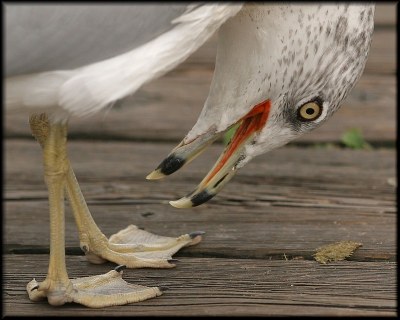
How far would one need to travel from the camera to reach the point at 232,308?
2.47m

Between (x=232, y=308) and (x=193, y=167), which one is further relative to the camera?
(x=193, y=167)

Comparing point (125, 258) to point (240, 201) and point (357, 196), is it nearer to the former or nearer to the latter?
point (240, 201)

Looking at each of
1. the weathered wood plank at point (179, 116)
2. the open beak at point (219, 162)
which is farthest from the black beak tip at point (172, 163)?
the weathered wood plank at point (179, 116)

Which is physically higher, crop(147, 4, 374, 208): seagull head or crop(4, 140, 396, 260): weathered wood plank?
crop(147, 4, 374, 208): seagull head

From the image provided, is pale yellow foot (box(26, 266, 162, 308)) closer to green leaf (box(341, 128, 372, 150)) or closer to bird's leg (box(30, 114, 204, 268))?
bird's leg (box(30, 114, 204, 268))

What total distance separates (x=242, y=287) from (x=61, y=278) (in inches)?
19.9

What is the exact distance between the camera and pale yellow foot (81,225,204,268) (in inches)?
111

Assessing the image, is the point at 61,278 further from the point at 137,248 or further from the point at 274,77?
the point at 274,77

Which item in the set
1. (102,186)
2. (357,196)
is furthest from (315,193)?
(102,186)

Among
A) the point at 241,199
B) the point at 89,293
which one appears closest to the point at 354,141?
the point at 241,199

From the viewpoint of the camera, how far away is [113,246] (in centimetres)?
290

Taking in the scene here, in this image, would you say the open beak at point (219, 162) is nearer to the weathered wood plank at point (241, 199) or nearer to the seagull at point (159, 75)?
the seagull at point (159, 75)

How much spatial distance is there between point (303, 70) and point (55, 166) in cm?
75

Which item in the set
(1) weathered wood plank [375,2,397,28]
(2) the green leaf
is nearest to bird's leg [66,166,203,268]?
(2) the green leaf
